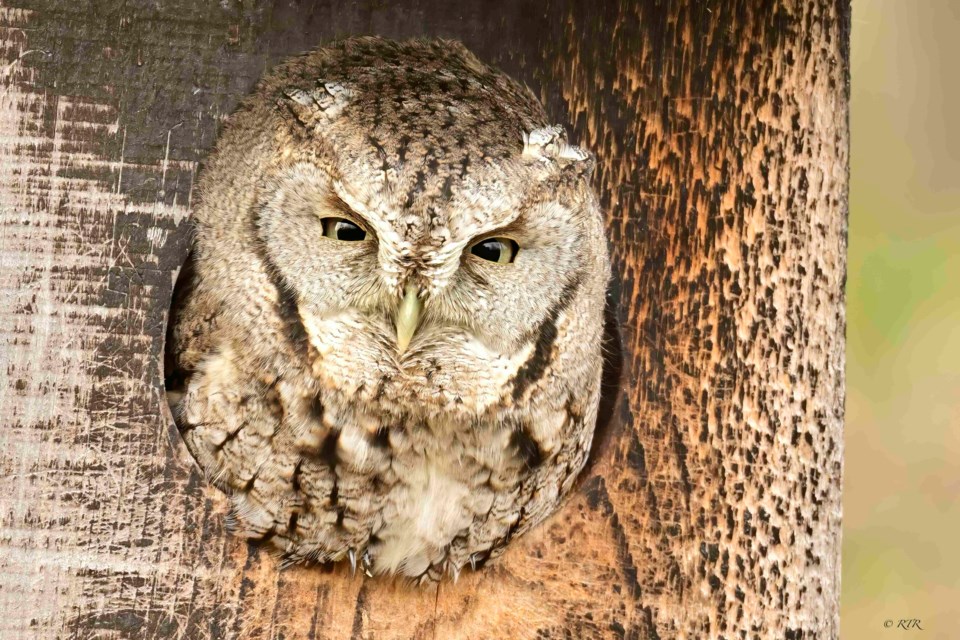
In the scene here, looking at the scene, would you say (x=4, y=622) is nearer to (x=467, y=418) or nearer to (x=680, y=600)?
(x=467, y=418)

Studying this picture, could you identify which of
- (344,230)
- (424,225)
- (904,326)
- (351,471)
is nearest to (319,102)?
(344,230)

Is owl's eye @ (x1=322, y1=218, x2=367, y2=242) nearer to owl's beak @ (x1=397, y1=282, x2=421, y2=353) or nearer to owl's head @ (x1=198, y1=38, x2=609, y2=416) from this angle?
owl's head @ (x1=198, y1=38, x2=609, y2=416)

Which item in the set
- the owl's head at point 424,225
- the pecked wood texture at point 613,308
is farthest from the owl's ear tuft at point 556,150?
the pecked wood texture at point 613,308

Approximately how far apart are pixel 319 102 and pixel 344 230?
0.26 meters

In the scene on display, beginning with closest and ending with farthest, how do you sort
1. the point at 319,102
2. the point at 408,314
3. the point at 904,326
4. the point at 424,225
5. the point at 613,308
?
1. the point at 424,225
2. the point at 408,314
3. the point at 319,102
4. the point at 613,308
5. the point at 904,326

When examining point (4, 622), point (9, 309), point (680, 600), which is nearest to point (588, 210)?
point (680, 600)

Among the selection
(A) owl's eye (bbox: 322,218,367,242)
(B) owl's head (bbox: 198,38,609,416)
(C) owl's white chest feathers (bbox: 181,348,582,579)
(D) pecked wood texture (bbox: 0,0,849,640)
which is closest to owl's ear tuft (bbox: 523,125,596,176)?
(B) owl's head (bbox: 198,38,609,416)

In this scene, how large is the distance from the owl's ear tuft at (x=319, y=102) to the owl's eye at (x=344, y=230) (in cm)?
19

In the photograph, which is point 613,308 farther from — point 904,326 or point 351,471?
point 904,326

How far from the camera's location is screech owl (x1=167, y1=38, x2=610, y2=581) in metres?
1.88

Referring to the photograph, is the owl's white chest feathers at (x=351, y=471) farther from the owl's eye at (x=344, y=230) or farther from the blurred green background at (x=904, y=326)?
the blurred green background at (x=904, y=326)

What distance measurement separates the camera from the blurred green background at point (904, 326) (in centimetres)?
316

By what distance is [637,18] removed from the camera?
7.21ft

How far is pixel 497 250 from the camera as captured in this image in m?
1.96
